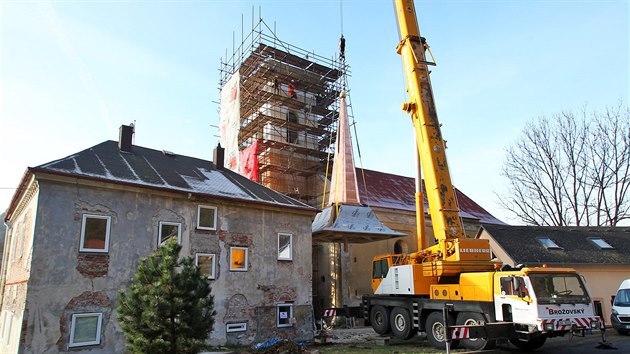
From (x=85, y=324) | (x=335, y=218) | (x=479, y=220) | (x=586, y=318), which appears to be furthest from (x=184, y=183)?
(x=479, y=220)

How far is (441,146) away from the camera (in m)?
15.4

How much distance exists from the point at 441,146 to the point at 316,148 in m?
18.0

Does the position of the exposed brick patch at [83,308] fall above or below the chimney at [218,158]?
below

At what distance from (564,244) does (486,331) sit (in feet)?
51.7

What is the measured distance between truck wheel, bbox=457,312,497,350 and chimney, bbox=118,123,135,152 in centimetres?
1418

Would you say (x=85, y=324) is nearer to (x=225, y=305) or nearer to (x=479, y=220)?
(x=225, y=305)

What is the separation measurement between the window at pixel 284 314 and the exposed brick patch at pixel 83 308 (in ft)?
20.8

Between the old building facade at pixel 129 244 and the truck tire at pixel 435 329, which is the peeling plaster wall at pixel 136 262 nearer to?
the old building facade at pixel 129 244

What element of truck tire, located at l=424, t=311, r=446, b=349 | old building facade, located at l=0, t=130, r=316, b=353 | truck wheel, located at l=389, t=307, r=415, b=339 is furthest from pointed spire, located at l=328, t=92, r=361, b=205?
truck tire, located at l=424, t=311, r=446, b=349

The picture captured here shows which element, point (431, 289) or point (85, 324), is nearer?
point (85, 324)

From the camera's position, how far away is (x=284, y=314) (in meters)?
18.1

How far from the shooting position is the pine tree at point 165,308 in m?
9.84

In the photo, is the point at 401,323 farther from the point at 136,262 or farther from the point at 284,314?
the point at 136,262

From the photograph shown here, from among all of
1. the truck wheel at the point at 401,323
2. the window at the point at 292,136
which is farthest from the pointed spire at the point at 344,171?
the truck wheel at the point at 401,323
